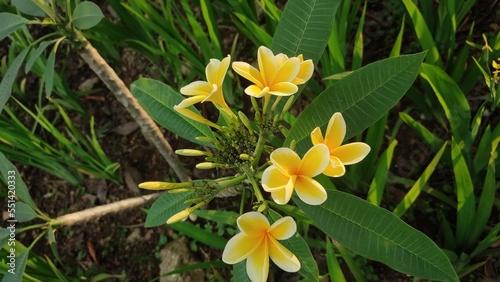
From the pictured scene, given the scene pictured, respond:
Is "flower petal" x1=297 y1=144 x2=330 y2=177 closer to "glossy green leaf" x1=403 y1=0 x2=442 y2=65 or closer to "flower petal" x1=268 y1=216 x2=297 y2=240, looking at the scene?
"flower petal" x1=268 y1=216 x2=297 y2=240

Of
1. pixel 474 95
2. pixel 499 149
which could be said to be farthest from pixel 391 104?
pixel 474 95

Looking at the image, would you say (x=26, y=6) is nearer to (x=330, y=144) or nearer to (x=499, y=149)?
(x=330, y=144)

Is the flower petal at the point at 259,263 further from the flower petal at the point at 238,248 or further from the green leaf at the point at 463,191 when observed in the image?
the green leaf at the point at 463,191

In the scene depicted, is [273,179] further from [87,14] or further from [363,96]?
[87,14]

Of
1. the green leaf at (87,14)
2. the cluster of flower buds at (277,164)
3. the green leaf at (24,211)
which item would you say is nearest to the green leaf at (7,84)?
the green leaf at (87,14)

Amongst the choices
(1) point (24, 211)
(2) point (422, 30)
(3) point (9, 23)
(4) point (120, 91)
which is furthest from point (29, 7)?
(2) point (422, 30)

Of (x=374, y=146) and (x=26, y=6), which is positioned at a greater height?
(x=26, y=6)
